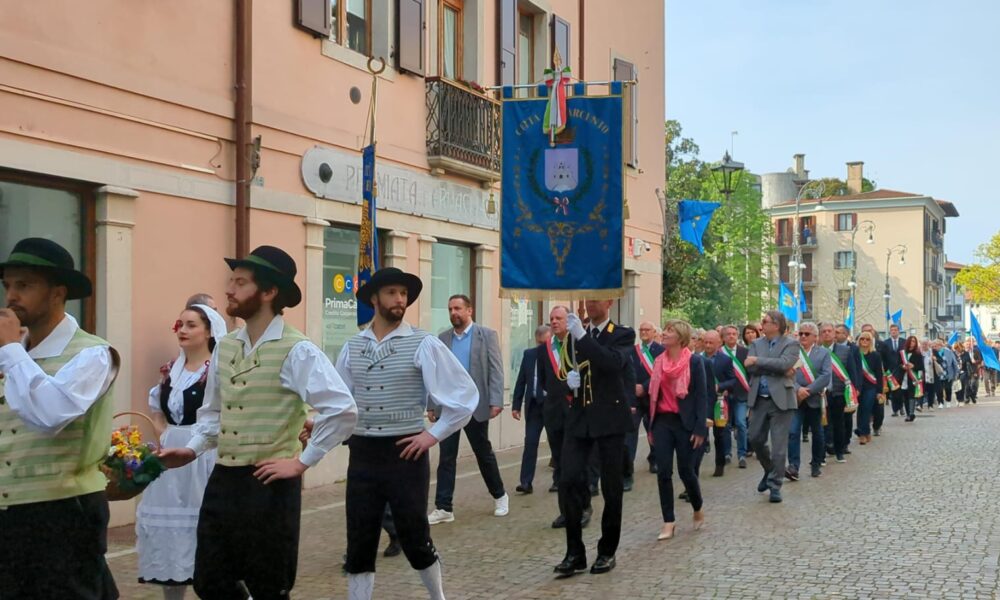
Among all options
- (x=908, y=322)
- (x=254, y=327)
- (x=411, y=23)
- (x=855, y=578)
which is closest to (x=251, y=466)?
(x=254, y=327)

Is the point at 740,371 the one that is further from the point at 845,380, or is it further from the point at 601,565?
the point at 601,565

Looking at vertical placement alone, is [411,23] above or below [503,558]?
above

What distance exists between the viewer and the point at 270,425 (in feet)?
15.7

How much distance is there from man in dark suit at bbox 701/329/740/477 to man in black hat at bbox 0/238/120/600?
10.1 m

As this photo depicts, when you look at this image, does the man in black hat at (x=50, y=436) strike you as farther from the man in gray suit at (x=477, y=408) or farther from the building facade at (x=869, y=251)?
the building facade at (x=869, y=251)

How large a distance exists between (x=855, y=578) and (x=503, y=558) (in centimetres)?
248

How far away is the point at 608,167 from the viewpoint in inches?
372

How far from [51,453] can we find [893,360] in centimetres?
2141

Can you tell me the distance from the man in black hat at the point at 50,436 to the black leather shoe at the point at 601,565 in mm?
4261

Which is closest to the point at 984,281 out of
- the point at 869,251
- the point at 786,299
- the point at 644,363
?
the point at 869,251

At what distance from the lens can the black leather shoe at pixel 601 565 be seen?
788cm

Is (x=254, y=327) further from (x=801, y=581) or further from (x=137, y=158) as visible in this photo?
(x=137, y=158)

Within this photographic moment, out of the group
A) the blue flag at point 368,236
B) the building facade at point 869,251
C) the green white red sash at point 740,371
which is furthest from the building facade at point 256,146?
the building facade at point 869,251

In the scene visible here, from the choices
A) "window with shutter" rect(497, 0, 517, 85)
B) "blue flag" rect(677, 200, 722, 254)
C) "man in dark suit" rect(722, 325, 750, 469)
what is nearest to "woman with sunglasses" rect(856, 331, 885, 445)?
"man in dark suit" rect(722, 325, 750, 469)
